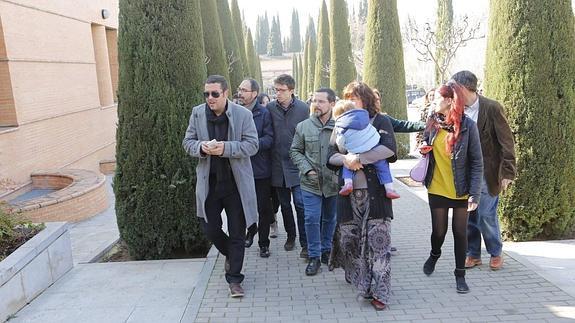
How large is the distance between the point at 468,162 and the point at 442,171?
23cm

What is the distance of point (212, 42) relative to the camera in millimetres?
14094

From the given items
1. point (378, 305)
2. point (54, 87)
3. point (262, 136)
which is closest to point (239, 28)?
point (54, 87)

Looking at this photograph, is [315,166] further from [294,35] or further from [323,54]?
[294,35]

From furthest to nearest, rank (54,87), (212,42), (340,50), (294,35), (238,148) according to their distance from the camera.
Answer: (294,35) < (340,50) < (212,42) < (54,87) < (238,148)

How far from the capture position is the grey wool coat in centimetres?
427

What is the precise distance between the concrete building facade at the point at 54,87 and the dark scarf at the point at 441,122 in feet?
20.3

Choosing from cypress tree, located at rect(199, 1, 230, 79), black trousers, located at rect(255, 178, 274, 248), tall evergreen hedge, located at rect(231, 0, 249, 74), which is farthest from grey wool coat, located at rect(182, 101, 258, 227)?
tall evergreen hedge, located at rect(231, 0, 249, 74)

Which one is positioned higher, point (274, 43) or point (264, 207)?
point (274, 43)

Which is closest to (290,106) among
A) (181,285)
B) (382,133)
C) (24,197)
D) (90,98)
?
(382,133)

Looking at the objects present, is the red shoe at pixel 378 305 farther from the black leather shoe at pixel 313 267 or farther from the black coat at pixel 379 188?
the black leather shoe at pixel 313 267

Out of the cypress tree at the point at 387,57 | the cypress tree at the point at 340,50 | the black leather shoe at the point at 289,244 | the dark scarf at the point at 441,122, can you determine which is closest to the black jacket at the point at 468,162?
the dark scarf at the point at 441,122

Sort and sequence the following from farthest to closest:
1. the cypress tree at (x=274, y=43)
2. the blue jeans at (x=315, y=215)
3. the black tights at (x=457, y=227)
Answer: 1. the cypress tree at (x=274, y=43)
2. the blue jeans at (x=315, y=215)
3. the black tights at (x=457, y=227)

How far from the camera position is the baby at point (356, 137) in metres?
3.91

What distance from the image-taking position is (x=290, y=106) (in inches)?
211
